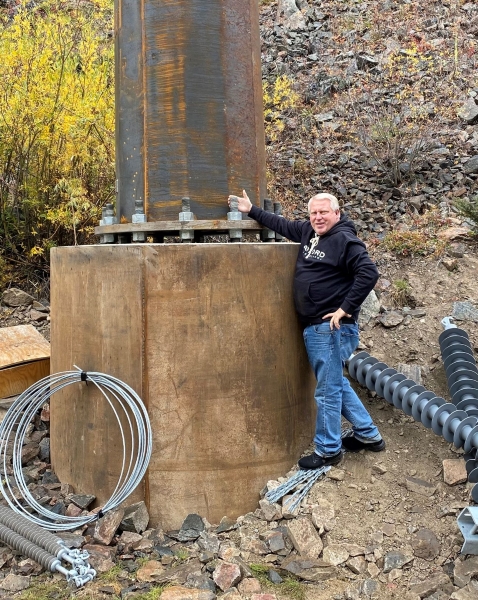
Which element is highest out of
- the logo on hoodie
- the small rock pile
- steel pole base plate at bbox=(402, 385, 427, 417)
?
the logo on hoodie

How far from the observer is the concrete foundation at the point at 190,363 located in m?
3.53

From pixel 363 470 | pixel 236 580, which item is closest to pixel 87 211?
pixel 363 470

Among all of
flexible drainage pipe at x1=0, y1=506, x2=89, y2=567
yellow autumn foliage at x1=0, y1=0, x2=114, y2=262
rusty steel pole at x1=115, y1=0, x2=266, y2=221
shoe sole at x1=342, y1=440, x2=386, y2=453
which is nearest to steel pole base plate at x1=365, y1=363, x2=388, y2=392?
shoe sole at x1=342, y1=440, x2=386, y2=453

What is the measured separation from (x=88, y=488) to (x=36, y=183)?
3998 mm

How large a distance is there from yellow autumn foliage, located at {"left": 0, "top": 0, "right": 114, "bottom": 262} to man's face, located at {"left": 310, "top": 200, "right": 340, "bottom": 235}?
2993 mm

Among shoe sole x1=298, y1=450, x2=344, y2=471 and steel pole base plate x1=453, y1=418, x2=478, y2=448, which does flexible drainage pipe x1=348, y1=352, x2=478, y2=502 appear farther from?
shoe sole x1=298, y1=450, x2=344, y2=471

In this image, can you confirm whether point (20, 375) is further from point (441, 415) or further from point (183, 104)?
point (441, 415)

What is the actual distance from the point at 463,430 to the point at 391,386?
709 millimetres

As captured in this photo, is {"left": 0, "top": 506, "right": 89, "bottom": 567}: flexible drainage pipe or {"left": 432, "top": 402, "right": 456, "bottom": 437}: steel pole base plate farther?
{"left": 432, "top": 402, "right": 456, "bottom": 437}: steel pole base plate

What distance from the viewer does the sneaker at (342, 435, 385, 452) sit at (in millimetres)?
4020

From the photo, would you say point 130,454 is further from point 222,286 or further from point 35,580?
point 222,286

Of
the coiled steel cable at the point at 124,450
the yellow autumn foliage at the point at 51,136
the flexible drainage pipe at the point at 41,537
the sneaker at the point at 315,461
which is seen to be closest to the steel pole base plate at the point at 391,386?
the sneaker at the point at 315,461

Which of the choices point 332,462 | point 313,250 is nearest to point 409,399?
point 332,462

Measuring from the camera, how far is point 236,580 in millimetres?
3037
